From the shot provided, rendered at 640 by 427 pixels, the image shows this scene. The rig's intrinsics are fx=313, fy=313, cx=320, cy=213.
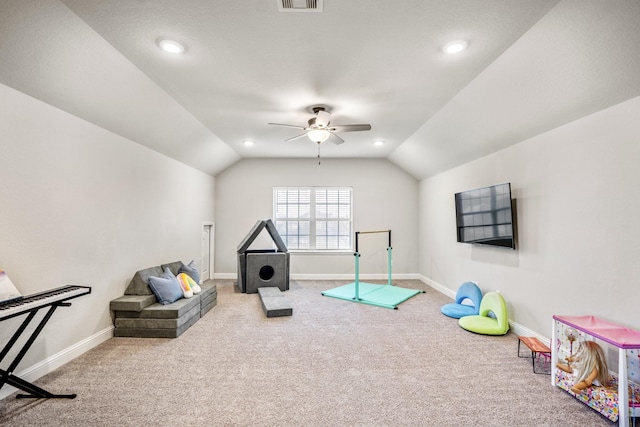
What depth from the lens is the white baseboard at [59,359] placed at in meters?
2.54

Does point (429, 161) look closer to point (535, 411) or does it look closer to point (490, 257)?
point (490, 257)

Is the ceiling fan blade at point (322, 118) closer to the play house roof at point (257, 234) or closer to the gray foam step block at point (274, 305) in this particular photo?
the gray foam step block at point (274, 305)

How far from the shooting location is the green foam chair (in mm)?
3760

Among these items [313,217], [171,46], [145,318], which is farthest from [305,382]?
[313,217]

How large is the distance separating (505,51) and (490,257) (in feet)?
9.19

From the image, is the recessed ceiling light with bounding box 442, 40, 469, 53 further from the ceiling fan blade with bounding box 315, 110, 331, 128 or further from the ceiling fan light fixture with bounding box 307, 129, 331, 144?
the ceiling fan light fixture with bounding box 307, 129, 331, 144

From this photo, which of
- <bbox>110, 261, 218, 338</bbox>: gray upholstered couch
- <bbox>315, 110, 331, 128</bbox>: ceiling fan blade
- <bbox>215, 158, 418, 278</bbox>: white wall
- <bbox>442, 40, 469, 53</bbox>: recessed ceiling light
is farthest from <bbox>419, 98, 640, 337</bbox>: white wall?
<bbox>110, 261, 218, 338</bbox>: gray upholstered couch

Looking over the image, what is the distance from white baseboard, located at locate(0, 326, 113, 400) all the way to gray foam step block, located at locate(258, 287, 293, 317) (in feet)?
6.33

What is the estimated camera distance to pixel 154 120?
3.88m

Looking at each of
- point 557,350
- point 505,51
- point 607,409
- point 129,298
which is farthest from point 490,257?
point 129,298

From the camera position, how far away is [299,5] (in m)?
2.06

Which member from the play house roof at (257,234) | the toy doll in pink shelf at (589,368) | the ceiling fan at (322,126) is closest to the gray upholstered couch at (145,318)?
the play house roof at (257,234)

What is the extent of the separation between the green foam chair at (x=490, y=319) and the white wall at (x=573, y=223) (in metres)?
0.18

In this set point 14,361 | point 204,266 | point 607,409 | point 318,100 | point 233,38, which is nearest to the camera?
point 607,409
